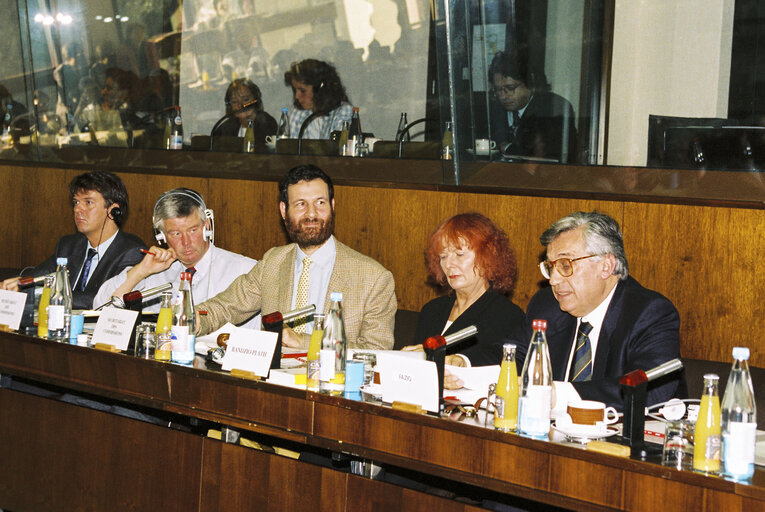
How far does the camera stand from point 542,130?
4184 millimetres

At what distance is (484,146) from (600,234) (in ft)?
5.41

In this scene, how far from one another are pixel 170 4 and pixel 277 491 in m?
4.63

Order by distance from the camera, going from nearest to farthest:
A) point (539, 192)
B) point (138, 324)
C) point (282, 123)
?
point (138, 324)
point (539, 192)
point (282, 123)

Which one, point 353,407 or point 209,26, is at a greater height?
point 209,26

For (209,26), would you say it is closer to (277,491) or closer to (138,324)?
(138,324)

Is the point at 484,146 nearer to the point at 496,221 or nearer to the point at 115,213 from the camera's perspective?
the point at 496,221

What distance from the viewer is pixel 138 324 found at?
2643 mm

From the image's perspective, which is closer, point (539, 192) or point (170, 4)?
point (539, 192)

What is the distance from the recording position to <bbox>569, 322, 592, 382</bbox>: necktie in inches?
97.3

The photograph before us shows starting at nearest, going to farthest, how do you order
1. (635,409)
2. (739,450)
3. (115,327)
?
(739,450)
(635,409)
(115,327)

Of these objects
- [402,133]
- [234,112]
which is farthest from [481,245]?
[234,112]

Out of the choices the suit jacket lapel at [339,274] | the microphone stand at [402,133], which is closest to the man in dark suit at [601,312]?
the suit jacket lapel at [339,274]

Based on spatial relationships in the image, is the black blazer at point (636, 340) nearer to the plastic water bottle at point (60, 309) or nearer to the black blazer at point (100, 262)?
the plastic water bottle at point (60, 309)

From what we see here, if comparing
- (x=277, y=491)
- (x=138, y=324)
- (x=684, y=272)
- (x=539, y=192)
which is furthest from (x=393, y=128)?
(x=277, y=491)
